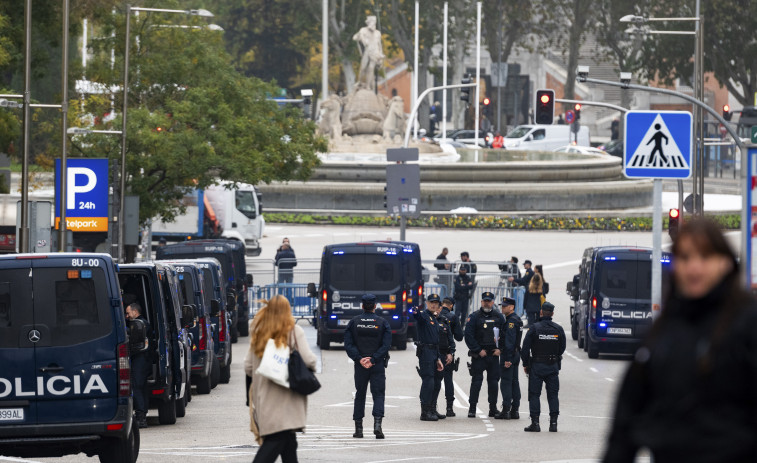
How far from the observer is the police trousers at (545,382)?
55.1 feet

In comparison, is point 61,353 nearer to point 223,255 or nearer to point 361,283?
point 361,283

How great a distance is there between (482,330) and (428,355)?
2.65 ft

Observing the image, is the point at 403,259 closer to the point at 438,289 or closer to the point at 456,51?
the point at 438,289

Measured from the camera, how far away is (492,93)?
100938mm

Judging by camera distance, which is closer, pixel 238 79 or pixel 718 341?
pixel 718 341

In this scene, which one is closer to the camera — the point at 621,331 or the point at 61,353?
the point at 61,353

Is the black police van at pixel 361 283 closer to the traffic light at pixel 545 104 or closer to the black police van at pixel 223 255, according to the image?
the black police van at pixel 223 255

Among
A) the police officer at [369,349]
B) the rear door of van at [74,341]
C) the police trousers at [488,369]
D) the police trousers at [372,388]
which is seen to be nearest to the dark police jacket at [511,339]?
the police trousers at [488,369]

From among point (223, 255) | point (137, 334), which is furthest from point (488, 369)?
point (223, 255)

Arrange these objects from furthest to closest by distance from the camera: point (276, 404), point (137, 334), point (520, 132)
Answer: point (520, 132), point (137, 334), point (276, 404)

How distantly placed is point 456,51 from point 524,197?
3268 cm

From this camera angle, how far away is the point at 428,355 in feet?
59.0

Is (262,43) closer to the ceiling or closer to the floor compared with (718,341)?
closer to the ceiling

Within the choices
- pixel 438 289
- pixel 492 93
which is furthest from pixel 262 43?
pixel 438 289
